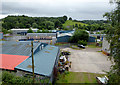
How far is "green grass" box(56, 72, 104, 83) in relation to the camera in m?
7.27

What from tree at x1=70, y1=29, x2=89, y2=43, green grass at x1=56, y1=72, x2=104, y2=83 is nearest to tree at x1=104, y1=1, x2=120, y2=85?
green grass at x1=56, y1=72, x2=104, y2=83

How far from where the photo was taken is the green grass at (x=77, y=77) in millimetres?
7270

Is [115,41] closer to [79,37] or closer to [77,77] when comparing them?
[77,77]

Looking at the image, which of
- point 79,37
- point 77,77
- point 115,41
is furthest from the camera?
point 79,37

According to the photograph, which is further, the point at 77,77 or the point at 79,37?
the point at 79,37

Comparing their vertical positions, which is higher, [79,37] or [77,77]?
[79,37]

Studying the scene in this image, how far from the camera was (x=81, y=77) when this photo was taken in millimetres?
7840

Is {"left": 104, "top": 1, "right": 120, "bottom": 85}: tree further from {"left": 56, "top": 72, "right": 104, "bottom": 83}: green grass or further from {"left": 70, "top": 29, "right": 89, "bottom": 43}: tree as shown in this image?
{"left": 70, "top": 29, "right": 89, "bottom": 43}: tree

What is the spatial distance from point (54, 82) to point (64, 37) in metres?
16.2

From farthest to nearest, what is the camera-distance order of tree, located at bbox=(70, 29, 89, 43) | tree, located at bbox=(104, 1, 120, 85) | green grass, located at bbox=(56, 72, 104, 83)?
tree, located at bbox=(70, 29, 89, 43)
green grass, located at bbox=(56, 72, 104, 83)
tree, located at bbox=(104, 1, 120, 85)

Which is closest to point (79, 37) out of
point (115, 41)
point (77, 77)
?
point (77, 77)

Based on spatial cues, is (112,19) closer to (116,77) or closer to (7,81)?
(116,77)

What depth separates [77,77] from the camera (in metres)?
7.84

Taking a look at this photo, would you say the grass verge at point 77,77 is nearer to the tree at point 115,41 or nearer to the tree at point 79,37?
the tree at point 115,41
